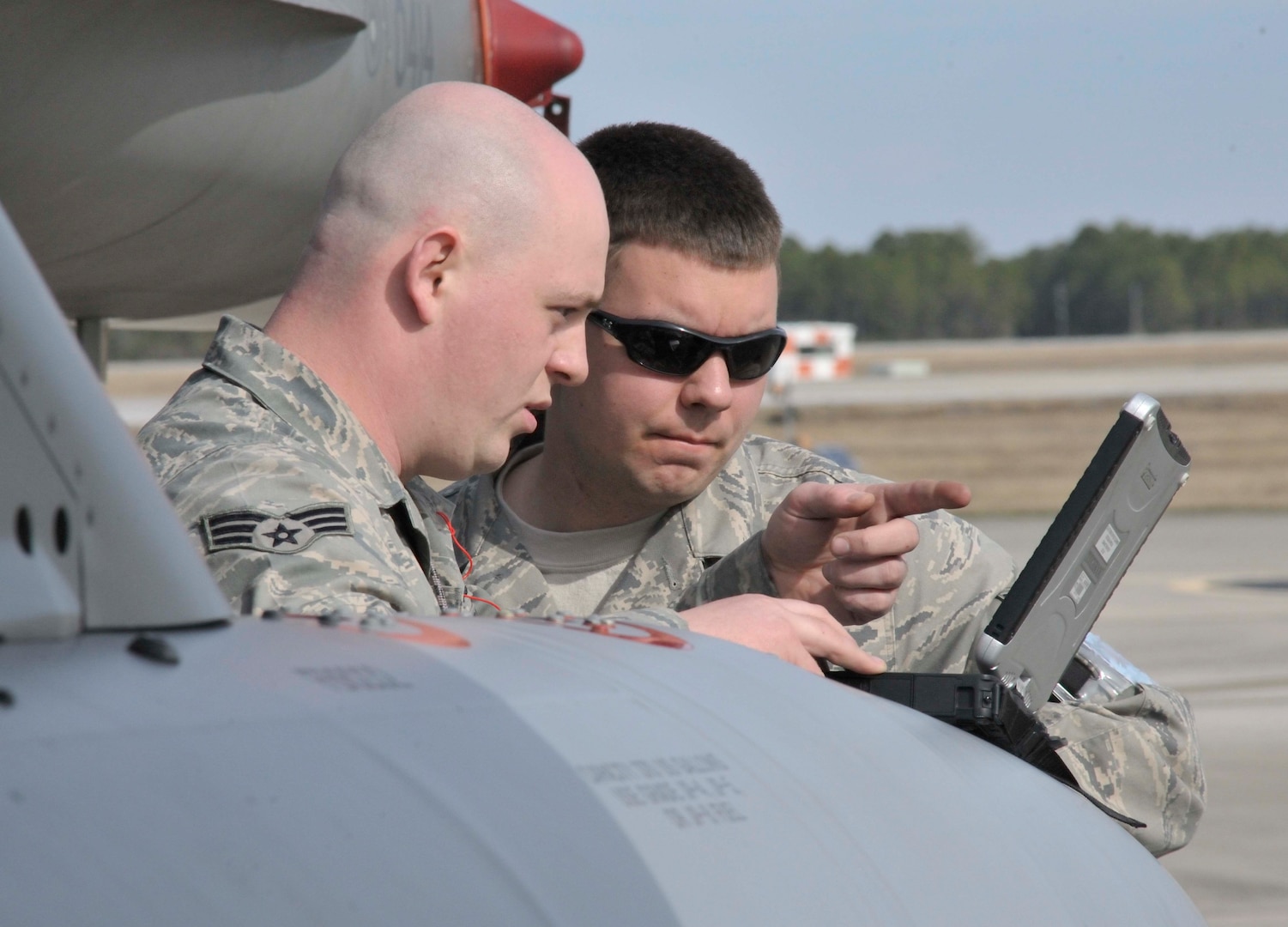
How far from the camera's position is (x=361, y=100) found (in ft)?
11.1

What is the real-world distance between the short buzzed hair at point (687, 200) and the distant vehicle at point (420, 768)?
4.39 feet

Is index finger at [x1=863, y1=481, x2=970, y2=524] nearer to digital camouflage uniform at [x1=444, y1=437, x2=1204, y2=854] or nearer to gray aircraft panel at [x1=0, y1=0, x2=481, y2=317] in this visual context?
digital camouflage uniform at [x1=444, y1=437, x2=1204, y2=854]

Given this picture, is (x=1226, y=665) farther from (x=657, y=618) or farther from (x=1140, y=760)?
(x=657, y=618)

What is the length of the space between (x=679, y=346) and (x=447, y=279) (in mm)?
875

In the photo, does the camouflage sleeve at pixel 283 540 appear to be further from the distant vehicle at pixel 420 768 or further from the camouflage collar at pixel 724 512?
the camouflage collar at pixel 724 512

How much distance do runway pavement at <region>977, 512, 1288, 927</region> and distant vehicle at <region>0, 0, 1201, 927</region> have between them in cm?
25

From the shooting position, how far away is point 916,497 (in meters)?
1.78

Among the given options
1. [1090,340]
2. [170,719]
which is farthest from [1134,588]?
[1090,340]

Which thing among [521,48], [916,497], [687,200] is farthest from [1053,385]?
[916,497]

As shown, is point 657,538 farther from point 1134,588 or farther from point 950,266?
point 950,266

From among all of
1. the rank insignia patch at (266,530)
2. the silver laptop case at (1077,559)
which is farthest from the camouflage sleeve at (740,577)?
the rank insignia patch at (266,530)

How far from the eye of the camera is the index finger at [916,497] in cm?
167

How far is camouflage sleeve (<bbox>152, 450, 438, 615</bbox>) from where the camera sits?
1.55 m

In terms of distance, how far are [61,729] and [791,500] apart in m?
1.38
